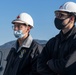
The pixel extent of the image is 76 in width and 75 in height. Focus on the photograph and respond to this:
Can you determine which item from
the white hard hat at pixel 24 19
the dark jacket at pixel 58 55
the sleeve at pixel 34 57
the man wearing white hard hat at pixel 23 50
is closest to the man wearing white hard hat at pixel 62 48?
the dark jacket at pixel 58 55

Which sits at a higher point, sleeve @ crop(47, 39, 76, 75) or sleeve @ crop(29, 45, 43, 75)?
sleeve @ crop(47, 39, 76, 75)

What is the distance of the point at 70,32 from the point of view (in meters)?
6.04

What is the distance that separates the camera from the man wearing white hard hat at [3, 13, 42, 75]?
23.1 ft

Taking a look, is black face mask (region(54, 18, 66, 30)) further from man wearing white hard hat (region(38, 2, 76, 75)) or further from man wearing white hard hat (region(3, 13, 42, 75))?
man wearing white hard hat (region(3, 13, 42, 75))

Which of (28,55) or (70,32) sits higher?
(70,32)

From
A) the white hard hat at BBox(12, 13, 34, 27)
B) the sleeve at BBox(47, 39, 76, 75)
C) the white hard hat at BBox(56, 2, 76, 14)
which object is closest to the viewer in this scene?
the sleeve at BBox(47, 39, 76, 75)

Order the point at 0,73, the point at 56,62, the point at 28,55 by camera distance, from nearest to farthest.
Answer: the point at 56,62, the point at 28,55, the point at 0,73

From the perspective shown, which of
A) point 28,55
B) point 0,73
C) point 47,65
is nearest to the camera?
point 47,65

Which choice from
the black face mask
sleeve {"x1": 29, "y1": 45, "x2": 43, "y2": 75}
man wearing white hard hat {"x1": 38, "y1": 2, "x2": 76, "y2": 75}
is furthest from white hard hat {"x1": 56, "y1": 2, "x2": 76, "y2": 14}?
sleeve {"x1": 29, "y1": 45, "x2": 43, "y2": 75}

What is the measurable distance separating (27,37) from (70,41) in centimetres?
167

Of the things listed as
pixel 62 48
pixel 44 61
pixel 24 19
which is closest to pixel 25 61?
pixel 44 61

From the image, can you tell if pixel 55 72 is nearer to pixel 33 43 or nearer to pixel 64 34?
pixel 64 34

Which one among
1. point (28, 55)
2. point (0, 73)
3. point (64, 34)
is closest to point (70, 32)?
point (64, 34)

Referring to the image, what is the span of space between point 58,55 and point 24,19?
1.82 meters
